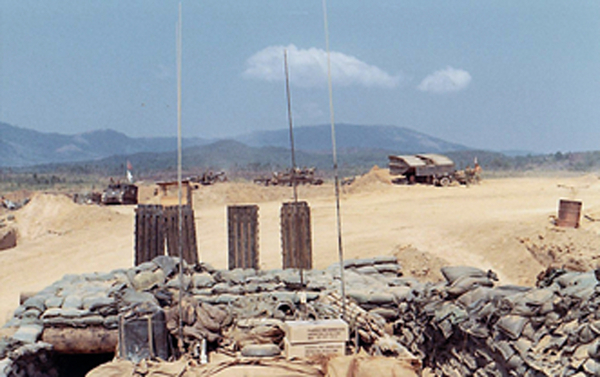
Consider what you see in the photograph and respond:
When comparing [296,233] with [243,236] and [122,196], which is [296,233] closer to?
[243,236]

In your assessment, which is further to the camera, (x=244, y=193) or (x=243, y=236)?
(x=244, y=193)

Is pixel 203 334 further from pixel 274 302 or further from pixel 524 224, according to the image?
pixel 524 224

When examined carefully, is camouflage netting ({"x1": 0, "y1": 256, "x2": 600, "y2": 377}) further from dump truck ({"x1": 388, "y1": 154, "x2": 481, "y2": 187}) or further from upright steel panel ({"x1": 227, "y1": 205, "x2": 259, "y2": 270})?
dump truck ({"x1": 388, "y1": 154, "x2": 481, "y2": 187})

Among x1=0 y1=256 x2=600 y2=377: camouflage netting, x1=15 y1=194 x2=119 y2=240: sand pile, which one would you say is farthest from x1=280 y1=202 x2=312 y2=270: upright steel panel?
x1=15 y1=194 x2=119 y2=240: sand pile

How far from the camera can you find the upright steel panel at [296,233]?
10.6 meters

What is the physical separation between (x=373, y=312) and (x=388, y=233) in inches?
239

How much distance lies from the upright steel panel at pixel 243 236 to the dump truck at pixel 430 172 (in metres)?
16.5

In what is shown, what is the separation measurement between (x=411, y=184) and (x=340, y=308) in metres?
18.3

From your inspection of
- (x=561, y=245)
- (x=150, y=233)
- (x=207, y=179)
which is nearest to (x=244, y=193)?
(x=207, y=179)

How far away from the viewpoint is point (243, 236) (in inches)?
418

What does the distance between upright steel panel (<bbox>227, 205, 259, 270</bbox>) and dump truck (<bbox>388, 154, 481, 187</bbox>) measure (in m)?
16.5

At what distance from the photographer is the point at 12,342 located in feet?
26.2

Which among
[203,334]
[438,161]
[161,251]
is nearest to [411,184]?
[438,161]

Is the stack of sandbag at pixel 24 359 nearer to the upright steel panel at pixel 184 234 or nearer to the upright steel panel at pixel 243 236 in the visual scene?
the upright steel panel at pixel 184 234
